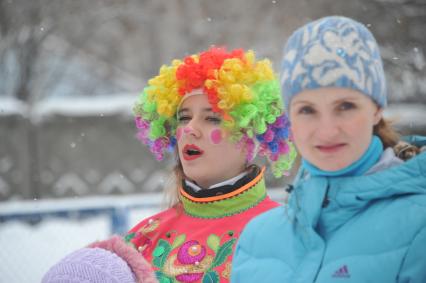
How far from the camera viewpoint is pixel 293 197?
6.39ft

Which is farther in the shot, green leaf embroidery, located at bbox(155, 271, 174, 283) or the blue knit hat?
green leaf embroidery, located at bbox(155, 271, 174, 283)

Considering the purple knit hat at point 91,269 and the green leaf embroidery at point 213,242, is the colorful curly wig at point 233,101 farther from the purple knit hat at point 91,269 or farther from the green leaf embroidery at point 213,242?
the purple knit hat at point 91,269

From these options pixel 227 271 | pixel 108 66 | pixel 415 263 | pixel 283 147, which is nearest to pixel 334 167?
pixel 415 263

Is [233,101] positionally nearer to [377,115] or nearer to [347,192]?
[377,115]

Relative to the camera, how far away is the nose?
184 centimetres

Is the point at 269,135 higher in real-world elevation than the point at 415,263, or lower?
lower

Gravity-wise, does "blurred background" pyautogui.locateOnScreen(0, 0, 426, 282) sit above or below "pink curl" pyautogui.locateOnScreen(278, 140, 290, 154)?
below

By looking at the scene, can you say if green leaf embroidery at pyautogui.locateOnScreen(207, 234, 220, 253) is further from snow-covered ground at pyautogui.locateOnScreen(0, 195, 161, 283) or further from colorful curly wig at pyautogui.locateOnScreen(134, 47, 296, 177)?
snow-covered ground at pyautogui.locateOnScreen(0, 195, 161, 283)

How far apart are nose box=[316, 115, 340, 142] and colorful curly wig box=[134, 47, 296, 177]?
4.25 feet

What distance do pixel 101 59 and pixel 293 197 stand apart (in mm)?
15791

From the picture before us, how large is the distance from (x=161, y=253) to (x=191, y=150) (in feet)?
1.51

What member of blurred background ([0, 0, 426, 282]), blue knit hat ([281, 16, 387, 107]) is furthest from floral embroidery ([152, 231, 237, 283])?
blurred background ([0, 0, 426, 282])

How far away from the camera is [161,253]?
10.2ft

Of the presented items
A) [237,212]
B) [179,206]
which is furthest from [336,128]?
[179,206]
